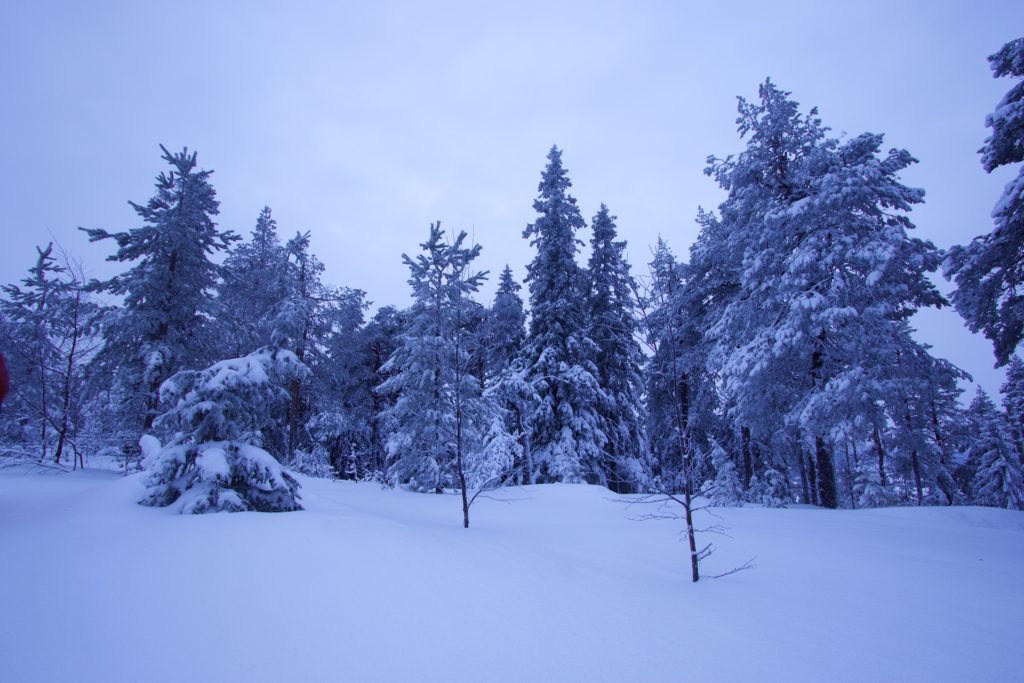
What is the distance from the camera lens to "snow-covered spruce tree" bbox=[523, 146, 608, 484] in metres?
16.7

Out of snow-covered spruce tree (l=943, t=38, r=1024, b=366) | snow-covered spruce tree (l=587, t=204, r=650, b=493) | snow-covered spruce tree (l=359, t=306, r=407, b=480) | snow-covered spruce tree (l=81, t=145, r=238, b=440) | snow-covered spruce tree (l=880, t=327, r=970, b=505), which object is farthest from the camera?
snow-covered spruce tree (l=359, t=306, r=407, b=480)

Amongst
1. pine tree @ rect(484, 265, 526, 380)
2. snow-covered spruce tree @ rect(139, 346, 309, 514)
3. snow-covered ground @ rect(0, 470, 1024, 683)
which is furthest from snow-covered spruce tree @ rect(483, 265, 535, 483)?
snow-covered ground @ rect(0, 470, 1024, 683)

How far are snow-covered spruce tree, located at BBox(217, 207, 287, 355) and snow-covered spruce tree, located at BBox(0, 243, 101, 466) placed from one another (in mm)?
3745

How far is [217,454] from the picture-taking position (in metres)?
6.75

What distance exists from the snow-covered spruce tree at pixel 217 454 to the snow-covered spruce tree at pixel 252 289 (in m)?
9.66

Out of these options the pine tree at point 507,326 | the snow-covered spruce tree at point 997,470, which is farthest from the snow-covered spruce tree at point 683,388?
the snow-covered spruce tree at point 997,470

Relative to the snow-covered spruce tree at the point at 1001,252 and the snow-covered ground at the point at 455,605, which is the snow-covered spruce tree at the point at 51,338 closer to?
the snow-covered ground at the point at 455,605

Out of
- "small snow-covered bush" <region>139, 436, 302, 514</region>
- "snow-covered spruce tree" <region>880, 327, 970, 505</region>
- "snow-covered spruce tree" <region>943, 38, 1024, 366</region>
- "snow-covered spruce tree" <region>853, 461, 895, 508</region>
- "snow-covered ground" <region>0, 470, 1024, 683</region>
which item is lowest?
"snow-covered spruce tree" <region>853, 461, 895, 508</region>

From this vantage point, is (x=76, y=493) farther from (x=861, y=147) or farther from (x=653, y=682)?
(x=861, y=147)

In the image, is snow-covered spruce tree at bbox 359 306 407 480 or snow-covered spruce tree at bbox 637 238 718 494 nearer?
snow-covered spruce tree at bbox 637 238 718 494

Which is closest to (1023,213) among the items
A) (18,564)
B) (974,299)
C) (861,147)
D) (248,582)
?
(974,299)

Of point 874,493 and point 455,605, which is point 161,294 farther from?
point 874,493

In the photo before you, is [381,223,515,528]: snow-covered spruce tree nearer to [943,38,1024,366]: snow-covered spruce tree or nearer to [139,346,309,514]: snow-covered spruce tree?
[139,346,309,514]: snow-covered spruce tree

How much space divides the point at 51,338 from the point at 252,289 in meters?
7.20
